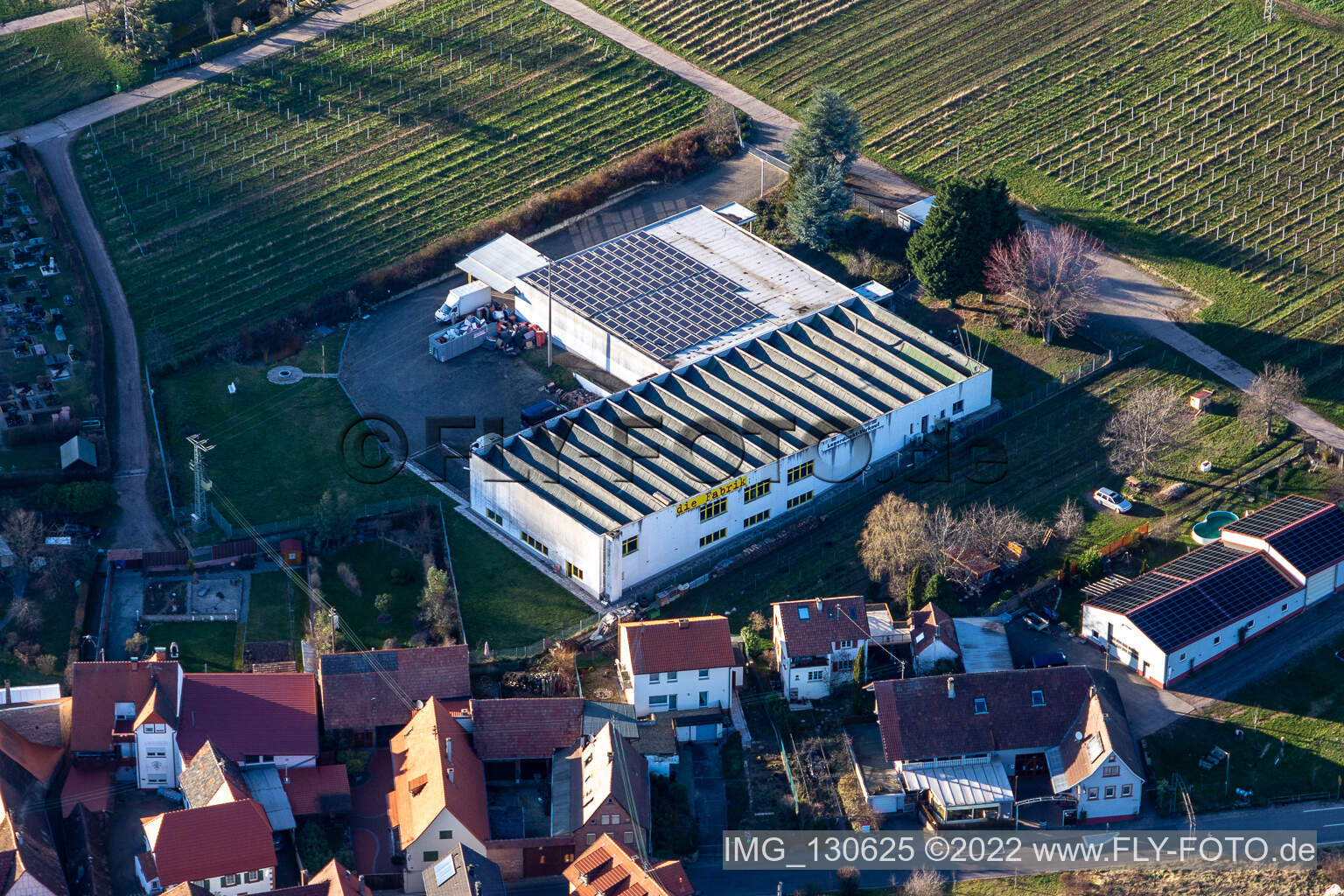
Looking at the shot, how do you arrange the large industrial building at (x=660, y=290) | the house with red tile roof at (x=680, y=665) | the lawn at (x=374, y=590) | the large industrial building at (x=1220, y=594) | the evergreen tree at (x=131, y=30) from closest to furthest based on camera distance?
the house with red tile roof at (x=680, y=665)
the large industrial building at (x=1220, y=594)
the lawn at (x=374, y=590)
the large industrial building at (x=660, y=290)
the evergreen tree at (x=131, y=30)

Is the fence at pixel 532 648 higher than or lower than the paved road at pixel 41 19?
lower

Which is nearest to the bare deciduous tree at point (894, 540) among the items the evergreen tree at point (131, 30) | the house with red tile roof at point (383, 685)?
the house with red tile roof at point (383, 685)

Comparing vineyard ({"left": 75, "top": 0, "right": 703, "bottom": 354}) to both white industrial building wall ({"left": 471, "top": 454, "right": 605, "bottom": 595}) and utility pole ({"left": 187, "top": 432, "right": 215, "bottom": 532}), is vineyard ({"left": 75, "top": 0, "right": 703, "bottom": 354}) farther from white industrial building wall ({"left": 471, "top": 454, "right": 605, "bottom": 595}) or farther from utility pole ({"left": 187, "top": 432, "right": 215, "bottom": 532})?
white industrial building wall ({"left": 471, "top": 454, "right": 605, "bottom": 595})

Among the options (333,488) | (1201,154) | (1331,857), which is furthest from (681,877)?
(1201,154)

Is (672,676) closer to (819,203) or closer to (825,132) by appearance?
(819,203)

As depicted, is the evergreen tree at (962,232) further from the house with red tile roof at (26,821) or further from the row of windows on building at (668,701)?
the house with red tile roof at (26,821)

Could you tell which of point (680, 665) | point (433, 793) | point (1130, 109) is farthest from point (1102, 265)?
point (433, 793)

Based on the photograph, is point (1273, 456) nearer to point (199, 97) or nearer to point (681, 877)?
point (681, 877)

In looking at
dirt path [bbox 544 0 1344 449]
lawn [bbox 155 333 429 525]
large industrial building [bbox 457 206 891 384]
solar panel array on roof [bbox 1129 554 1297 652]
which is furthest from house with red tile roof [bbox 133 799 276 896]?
dirt path [bbox 544 0 1344 449]
